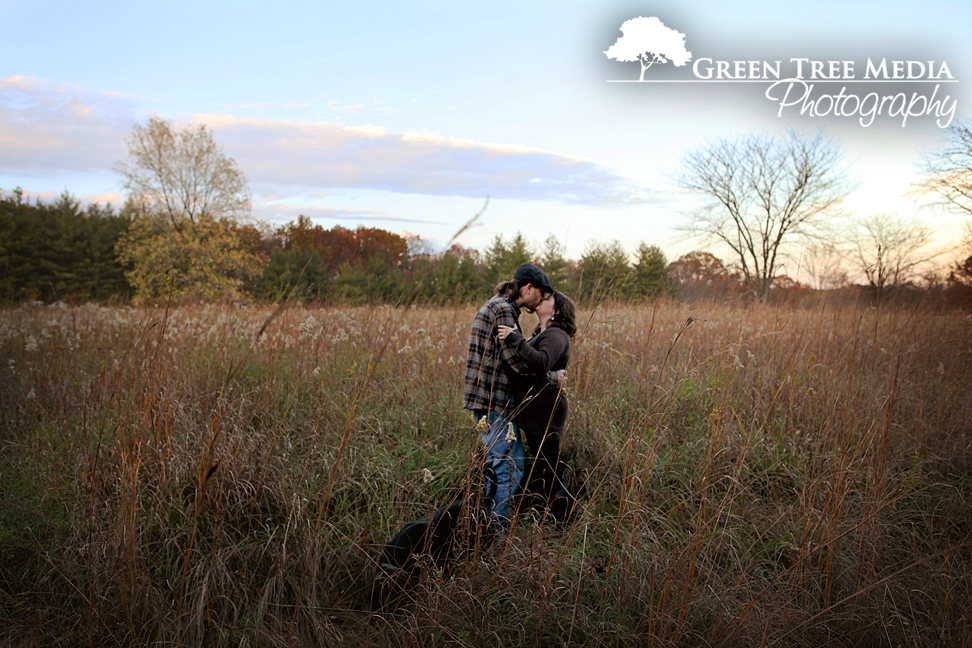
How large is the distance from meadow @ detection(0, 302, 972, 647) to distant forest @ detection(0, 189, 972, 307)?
1016mm

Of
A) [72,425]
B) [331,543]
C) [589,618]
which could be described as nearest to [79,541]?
[331,543]

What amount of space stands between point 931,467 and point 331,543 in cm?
469

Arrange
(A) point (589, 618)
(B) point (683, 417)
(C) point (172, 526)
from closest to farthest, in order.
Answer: (A) point (589, 618), (C) point (172, 526), (B) point (683, 417)

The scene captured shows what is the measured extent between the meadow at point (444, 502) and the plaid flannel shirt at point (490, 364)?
0.45 m

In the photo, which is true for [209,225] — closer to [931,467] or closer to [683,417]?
[683,417]

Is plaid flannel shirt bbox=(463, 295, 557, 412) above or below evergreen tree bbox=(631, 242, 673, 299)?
below

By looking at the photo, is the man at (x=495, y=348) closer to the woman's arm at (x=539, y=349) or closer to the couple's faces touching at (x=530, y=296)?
the couple's faces touching at (x=530, y=296)

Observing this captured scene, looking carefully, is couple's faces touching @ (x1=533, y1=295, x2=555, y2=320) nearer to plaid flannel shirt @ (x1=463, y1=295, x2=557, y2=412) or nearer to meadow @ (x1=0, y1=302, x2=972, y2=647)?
plaid flannel shirt @ (x1=463, y1=295, x2=557, y2=412)

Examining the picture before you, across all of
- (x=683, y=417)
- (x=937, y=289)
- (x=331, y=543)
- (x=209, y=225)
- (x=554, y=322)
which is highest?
(x=209, y=225)

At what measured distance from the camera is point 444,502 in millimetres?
3264

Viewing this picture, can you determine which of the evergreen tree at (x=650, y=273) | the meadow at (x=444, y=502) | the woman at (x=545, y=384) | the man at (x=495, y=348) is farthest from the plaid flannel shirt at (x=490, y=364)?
the evergreen tree at (x=650, y=273)

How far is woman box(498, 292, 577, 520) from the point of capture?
317 cm

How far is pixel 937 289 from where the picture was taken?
16.5ft

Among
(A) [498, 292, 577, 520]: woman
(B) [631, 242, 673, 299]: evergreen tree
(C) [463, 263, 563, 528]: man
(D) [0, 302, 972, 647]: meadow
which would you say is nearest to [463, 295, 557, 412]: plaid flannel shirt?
(C) [463, 263, 563, 528]: man
